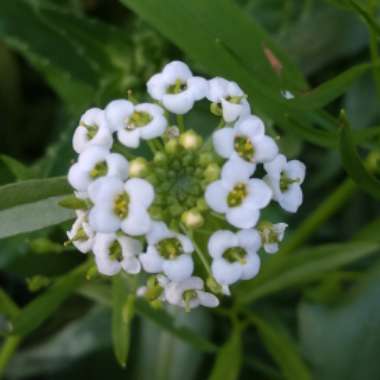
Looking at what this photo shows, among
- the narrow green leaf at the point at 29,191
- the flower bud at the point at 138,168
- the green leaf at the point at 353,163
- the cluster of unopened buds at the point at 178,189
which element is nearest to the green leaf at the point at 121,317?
the cluster of unopened buds at the point at 178,189

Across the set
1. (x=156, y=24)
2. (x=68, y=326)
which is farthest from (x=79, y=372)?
(x=156, y=24)

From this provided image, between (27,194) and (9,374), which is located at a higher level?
(27,194)

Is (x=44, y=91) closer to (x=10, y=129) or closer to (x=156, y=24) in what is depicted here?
(x=10, y=129)

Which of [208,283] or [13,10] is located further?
[13,10]

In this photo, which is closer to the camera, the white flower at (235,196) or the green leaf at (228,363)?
the white flower at (235,196)

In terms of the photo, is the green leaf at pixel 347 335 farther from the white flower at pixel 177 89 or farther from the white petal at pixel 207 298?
the white flower at pixel 177 89

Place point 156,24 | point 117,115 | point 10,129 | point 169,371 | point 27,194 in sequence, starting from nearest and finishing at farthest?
point 117,115 → point 27,194 → point 156,24 → point 169,371 → point 10,129

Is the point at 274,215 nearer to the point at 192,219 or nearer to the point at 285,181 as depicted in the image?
the point at 285,181
